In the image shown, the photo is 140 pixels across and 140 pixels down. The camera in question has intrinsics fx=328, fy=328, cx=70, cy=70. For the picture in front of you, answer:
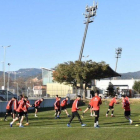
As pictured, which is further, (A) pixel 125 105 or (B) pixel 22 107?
(A) pixel 125 105

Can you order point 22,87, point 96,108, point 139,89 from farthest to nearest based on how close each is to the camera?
point 139,89 → point 22,87 → point 96,108

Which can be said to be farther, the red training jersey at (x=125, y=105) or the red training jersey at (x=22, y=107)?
the red training jersey at (x=125, y=105)

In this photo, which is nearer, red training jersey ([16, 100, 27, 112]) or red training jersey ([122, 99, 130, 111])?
red training jersey ([16, 100, 27, 112])

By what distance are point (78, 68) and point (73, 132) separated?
152ft

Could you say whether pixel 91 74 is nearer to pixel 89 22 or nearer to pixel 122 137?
pixel 89 22

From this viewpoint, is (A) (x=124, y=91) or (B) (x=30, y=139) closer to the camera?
(B) (x=30, y=139)

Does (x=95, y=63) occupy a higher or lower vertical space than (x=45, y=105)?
higher

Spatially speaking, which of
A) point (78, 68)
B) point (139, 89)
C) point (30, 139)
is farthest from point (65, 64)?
point (30, 139)

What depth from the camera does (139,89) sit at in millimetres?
97250

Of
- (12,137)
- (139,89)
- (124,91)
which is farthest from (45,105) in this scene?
(139,89)

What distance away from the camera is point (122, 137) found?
537 inches

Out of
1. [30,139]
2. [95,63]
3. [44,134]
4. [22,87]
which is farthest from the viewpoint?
[95,63]

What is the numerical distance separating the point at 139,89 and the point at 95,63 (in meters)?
37.4

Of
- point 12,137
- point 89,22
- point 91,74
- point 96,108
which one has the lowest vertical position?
point 12,137
